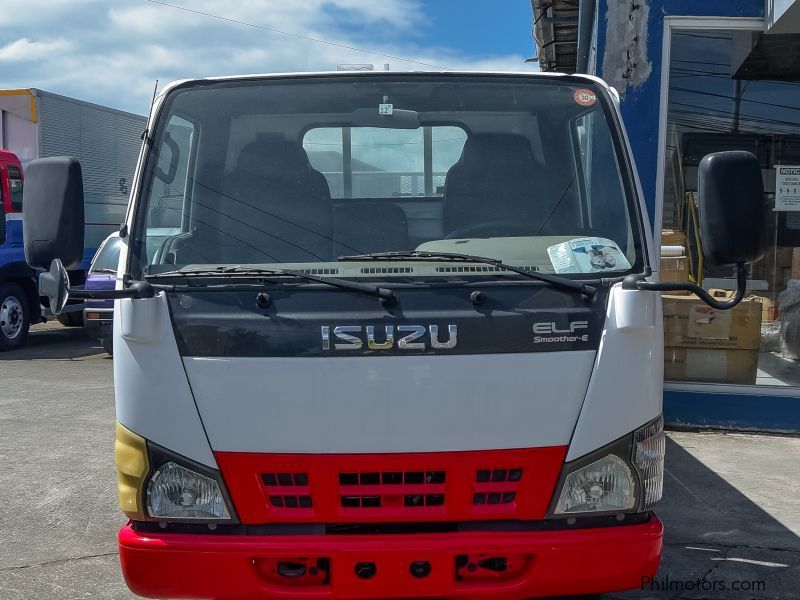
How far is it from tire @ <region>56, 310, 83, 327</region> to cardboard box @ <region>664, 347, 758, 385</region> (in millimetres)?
10441

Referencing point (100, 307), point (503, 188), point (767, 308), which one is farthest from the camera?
point (100, 307)

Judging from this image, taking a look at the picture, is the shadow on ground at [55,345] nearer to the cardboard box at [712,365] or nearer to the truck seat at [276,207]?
the cardboard box at [712,365]

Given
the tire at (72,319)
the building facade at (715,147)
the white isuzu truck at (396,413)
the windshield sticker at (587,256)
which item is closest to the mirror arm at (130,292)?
the white isuzu truck at (396,413)

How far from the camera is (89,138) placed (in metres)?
15.6

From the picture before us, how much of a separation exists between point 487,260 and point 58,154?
1299 centimetres

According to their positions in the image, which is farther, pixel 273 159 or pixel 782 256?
pixel 782 256

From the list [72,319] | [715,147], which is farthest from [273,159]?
[72,319]

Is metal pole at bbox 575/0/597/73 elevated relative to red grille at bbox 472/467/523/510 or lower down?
elevated

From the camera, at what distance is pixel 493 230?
132 inches

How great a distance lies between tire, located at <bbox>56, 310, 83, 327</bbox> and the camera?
14.9m

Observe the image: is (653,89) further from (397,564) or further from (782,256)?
(397,564)

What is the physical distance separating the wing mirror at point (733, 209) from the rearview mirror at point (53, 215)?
1.96 m

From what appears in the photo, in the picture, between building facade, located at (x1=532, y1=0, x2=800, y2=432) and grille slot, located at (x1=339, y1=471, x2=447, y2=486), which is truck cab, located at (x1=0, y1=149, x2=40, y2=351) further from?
grille slot, located at (x1=339, y1=471, x2=447, y2=486)

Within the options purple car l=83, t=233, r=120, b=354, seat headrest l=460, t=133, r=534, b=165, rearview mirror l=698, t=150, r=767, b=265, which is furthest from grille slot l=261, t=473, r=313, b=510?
purple car l=83, t=233, r=120, b=354
